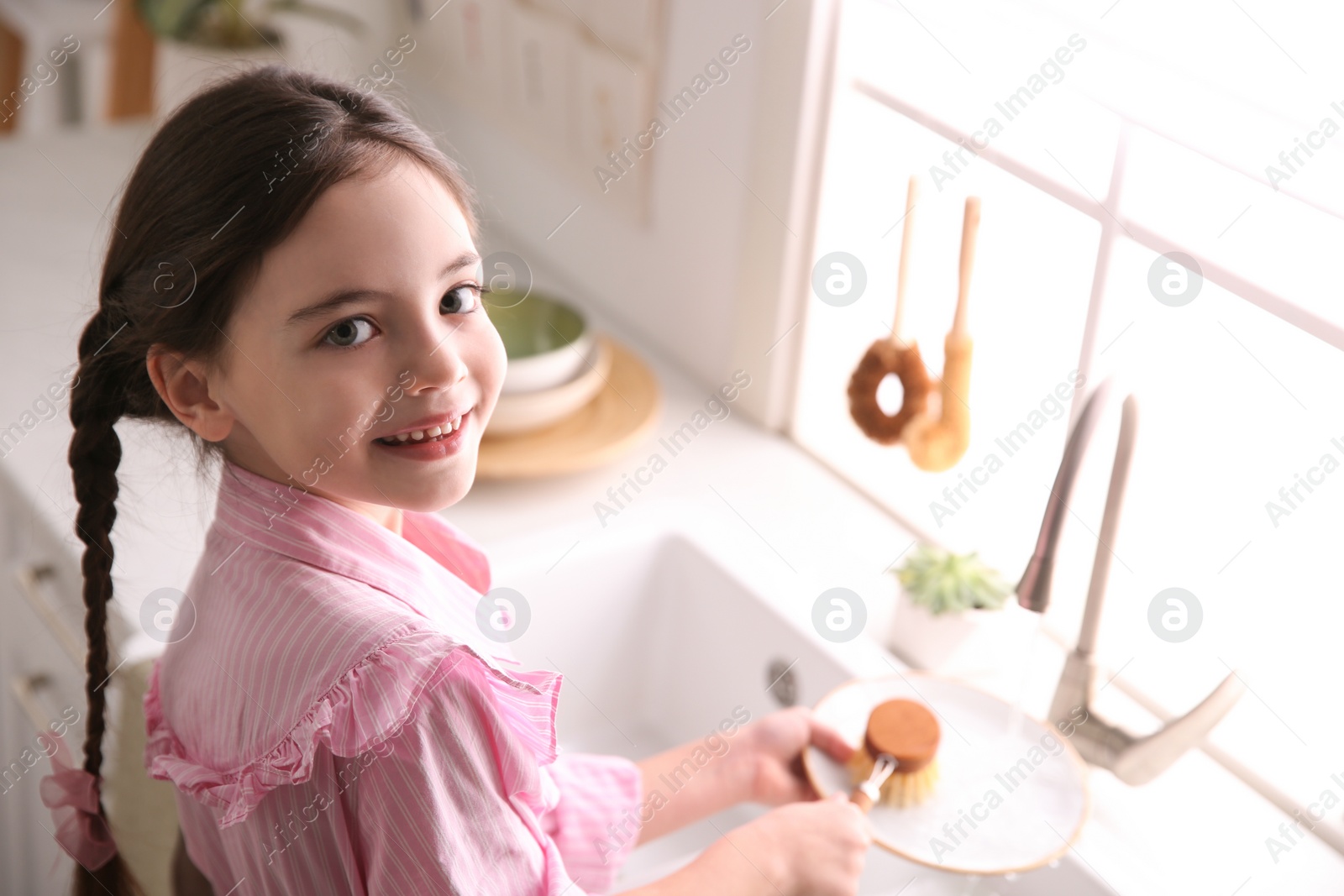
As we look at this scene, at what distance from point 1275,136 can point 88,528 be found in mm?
786

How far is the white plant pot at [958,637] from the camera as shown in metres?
1.06

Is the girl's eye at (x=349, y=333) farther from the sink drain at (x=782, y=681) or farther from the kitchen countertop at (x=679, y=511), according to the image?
the sink drain at (x=782, y=681)

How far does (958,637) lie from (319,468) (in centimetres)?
59

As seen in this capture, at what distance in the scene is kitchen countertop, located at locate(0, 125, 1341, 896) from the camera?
0.91m

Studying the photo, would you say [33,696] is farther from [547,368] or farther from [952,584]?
[952,584]

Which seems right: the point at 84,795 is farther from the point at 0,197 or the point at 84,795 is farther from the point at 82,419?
the point at 0,197

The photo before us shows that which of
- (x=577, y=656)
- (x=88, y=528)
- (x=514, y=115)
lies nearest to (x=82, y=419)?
(x=88, y=528)

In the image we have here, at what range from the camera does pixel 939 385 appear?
110 cm

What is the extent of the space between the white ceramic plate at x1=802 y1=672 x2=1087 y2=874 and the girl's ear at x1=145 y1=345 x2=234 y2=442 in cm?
48

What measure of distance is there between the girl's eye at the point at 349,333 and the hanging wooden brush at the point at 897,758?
46 centimetres

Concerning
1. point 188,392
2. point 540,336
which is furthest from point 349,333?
point 540,336

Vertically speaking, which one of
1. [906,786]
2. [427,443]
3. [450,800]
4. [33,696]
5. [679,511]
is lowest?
[33,696]

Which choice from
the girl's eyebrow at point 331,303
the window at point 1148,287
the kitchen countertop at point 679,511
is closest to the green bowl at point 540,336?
the kitchen countertop at point 679,511

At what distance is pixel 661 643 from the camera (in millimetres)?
1260
